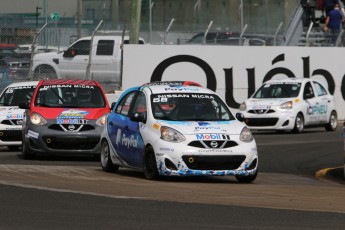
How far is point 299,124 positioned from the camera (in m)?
30.3

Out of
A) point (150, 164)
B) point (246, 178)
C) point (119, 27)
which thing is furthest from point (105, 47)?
point (246, 178)

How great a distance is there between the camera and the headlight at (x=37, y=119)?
810 inches

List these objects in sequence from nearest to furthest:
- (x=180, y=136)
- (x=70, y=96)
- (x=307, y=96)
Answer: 1. (x=180, y=136)
2. (x=70, y=96)
3. (x=307, y=96)

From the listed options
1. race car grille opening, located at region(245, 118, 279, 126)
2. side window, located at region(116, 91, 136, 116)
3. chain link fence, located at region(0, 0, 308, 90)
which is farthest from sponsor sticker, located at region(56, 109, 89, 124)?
chain link fence, located at region(0, 0, 308, 90)

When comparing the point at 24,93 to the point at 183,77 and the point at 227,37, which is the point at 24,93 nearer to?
the point at 183,77

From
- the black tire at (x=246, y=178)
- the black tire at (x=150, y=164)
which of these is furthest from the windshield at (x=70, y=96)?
the black tire at (x=246, y=178)

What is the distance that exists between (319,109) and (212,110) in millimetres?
14172

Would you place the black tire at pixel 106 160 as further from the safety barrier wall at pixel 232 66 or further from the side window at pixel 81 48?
the side window at pixel 81 48

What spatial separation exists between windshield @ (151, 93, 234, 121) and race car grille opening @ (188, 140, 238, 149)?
2.56 ft

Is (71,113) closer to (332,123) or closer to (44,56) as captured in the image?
(332,123)

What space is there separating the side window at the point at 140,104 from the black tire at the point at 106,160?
1099mm

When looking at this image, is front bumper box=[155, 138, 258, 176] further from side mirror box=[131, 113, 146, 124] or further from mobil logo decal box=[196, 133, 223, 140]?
side mirror box=[131, 113, 146, 124]

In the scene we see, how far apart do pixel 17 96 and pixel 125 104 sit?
733cm

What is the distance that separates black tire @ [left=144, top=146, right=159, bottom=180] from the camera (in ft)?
53.8
